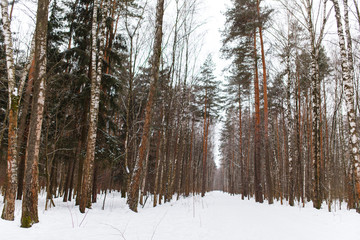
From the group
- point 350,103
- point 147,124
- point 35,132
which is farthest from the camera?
point 147,124

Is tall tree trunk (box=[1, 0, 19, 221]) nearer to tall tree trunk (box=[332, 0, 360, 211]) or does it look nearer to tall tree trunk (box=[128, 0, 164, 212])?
tall tree trunk (box=[128, 0, 164, 212])

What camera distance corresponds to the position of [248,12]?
12.9m

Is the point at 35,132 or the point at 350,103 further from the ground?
the point at 350,103

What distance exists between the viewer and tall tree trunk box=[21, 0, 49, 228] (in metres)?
4.79

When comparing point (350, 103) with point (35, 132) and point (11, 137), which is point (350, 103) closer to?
point (35, 132)

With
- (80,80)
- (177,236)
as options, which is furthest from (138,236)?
(80,80)

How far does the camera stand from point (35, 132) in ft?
16.4

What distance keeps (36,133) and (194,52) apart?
11.8m

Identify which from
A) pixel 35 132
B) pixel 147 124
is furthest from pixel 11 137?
pixel 147 124

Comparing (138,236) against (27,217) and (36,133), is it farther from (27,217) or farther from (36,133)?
(36,133)

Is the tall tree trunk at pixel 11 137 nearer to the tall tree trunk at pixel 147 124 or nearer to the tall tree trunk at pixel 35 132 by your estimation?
the tall tree trunk at pixel 35 132

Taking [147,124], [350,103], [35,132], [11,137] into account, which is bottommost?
[11,137]

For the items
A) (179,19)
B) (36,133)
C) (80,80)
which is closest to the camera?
(36,133)

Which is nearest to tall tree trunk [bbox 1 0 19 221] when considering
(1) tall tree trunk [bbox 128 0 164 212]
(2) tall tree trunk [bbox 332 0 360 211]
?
(1) tall tree trunk [bbox 128 0 164 212]
